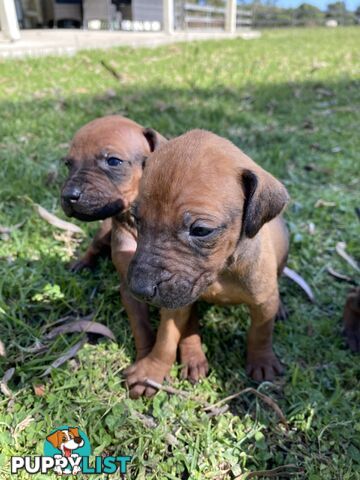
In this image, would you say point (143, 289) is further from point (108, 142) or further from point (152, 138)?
point (152, 138)

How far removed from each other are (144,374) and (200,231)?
1.10 metres

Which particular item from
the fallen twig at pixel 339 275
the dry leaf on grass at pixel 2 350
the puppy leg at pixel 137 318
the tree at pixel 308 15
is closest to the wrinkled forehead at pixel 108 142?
the puppy leg at pixel 137 318

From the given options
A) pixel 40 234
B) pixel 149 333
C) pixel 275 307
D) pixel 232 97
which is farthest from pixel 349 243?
pixel 232 97

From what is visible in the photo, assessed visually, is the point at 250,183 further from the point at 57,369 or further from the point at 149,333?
→ the point at 57,369

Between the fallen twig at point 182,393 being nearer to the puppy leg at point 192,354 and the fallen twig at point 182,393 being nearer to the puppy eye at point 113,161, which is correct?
the puppy leg at point 192,354

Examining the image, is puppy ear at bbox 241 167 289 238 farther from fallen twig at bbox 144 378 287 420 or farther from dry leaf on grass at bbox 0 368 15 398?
dry leaf on grass at bbox 0 368 15 398

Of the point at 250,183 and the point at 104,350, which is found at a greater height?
the point at 250,183

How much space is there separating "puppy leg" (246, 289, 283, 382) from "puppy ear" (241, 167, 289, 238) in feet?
2.25

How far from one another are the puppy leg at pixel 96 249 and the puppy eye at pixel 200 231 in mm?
1560

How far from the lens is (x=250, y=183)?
2.21 meters

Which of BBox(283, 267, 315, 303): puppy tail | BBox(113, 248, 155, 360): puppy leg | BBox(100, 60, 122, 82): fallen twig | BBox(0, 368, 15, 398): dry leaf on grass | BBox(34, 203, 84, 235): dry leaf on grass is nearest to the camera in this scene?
BBox(0, 368, 15, 398): dry leaf on grass

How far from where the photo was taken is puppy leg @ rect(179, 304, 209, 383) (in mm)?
2807

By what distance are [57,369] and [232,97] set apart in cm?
657

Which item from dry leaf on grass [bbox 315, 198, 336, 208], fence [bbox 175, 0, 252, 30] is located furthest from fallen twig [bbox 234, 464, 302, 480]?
fence [bbox 175, 0, 252, 30]
